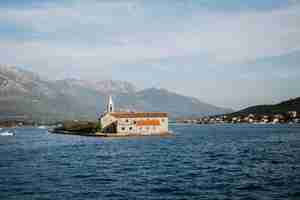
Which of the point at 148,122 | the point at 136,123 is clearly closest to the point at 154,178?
the point at 136,123

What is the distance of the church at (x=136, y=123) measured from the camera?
384 ft

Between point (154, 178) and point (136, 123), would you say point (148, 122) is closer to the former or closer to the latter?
point (136, 123)

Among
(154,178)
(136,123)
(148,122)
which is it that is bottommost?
(154,178)

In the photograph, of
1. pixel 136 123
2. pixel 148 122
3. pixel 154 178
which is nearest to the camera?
pixel 154 178

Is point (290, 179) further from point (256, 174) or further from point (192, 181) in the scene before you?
point (192, 181)

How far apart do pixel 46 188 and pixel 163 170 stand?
12.7 meters

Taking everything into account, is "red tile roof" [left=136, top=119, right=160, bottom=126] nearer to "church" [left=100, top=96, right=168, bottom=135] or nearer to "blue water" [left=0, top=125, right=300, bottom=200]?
"church" [left=100, top=96, right=168, bottom=135]

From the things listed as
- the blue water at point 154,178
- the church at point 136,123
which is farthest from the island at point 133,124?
the blue water at point 154,178

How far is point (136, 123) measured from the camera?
117625 mm

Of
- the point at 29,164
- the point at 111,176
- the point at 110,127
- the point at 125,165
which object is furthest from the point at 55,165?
the point at 110,127

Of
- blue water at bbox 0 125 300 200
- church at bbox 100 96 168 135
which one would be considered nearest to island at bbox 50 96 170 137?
church at bbox 100 96 168 135

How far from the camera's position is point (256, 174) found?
125 ft

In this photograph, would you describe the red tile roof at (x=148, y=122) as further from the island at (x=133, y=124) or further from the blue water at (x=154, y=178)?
the blue water at (x=154, y=178)

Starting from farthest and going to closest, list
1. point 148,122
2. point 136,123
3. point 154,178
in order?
point 148,122, point 136,123, point 154,178
